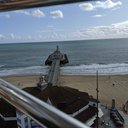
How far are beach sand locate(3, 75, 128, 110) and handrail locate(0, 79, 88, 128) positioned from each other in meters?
11.7

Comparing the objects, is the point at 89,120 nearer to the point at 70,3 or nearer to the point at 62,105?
the point at 62,105

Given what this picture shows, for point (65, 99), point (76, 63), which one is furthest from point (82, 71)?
point (65, 99)

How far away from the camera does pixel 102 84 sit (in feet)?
55.0

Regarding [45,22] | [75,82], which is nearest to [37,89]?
[75,82]

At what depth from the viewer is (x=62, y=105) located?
26.9 ft

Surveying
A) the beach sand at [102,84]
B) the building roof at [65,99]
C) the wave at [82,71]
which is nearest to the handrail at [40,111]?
the building roof at [65,99]

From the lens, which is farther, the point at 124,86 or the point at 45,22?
A: the point at 45,22

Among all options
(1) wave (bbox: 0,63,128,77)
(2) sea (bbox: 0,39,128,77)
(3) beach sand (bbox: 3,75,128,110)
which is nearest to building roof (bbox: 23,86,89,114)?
(2) sea (bbox: 0,39,128,77)

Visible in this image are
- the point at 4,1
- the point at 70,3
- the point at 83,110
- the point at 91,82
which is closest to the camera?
the point at 70,3

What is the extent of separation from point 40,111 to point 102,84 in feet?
55.0

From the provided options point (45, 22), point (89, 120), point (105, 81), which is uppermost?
point (45, 22)

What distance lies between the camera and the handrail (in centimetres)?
29

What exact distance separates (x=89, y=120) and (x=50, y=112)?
7375mm

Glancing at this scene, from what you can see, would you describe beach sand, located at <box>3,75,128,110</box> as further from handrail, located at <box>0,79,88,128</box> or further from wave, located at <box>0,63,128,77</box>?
handrail, located at <box>0,79,88,128</box>
